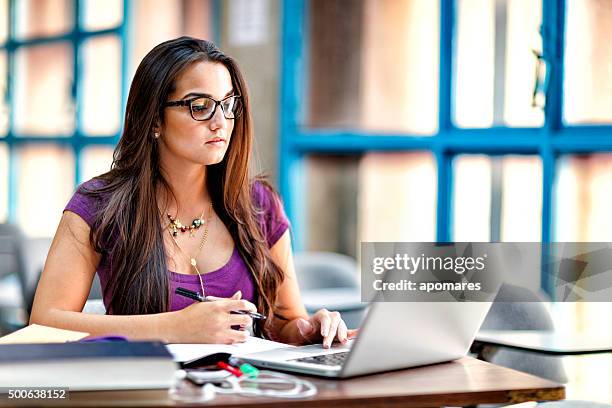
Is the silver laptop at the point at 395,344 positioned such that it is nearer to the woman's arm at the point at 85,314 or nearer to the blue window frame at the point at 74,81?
the woman's arm at the point at 85,314

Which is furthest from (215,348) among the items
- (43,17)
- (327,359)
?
(43,17)

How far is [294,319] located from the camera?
8.04 feet

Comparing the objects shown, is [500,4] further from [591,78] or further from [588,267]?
[588,267]

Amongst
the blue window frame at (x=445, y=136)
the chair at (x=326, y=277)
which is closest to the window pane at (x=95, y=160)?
the blue window frame at (x=445, y=136)

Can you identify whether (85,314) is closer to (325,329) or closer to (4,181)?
(325,329)

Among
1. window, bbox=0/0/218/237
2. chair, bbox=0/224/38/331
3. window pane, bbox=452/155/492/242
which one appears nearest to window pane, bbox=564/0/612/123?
window pane, bbox=452/155/492/242

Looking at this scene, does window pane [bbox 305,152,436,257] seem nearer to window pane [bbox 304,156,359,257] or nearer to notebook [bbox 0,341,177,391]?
window pane [bbox 304,156,359,257]

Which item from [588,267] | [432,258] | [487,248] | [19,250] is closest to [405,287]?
[432,258]

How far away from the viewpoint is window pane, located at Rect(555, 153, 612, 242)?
3.39 meters

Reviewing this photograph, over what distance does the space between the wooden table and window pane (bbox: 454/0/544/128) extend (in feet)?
6.42

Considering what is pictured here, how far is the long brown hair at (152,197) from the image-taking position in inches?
90.9

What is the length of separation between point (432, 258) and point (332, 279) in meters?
1.93

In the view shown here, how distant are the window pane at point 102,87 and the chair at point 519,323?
3.55 meters

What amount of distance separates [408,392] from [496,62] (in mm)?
2355
